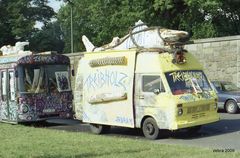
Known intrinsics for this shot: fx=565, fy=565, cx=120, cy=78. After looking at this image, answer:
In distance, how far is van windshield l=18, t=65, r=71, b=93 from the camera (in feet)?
68.6

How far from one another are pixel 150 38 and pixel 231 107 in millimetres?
8461

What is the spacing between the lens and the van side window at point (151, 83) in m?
15.8

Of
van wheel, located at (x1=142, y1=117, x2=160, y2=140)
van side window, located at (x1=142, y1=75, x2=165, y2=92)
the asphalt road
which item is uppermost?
van side window, located at (x1=142, y1=75, x2=165, y2=92)

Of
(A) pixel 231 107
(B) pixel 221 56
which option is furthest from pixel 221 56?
(A) pixel 231 107

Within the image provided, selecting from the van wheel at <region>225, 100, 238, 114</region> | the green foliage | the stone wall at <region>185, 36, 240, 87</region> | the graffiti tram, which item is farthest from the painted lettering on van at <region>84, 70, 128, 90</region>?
the green foliage

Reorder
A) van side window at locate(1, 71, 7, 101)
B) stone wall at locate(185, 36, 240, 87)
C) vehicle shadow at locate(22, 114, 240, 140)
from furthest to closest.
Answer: stone wall at locate(185, 36, 240, 87)
van side window at locate(1, 71, 7, 101)
vehicle shadow at locate(22, 114, 240, 140)

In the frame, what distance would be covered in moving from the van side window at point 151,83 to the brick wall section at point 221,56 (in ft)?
40.5

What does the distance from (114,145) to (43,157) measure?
2172 mm

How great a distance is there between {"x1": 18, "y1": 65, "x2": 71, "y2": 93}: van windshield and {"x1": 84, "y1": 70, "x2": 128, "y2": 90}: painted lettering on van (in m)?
3.27

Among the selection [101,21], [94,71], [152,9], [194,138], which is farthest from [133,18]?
[194,138]

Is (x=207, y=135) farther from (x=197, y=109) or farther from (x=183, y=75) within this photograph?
(x=183, y=75)

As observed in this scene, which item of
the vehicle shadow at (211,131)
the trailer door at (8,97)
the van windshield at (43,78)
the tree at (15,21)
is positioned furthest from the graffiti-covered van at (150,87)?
the tree at (15,21)

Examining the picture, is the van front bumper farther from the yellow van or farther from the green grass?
the green grass

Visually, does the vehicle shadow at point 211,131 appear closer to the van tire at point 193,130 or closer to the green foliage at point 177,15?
the van tire at point 193,130
